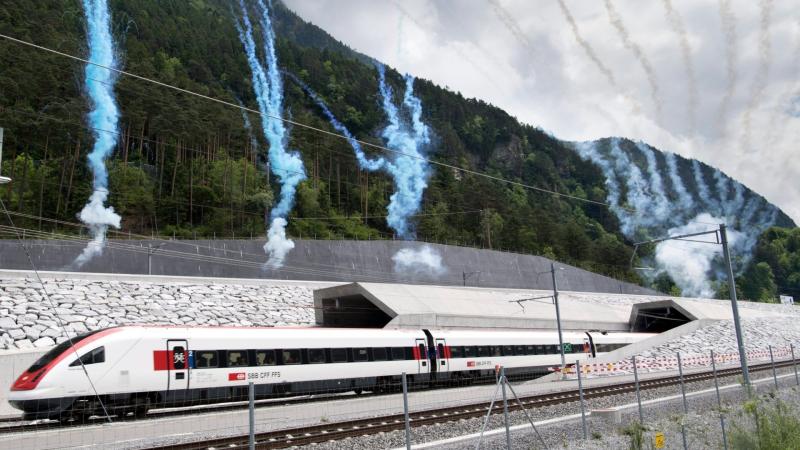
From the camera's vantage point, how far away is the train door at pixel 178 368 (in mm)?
19866

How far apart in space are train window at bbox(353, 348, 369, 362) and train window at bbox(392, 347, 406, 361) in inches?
60.3

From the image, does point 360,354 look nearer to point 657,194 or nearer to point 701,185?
point 657,194

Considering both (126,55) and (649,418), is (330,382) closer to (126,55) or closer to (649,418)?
(649,418)

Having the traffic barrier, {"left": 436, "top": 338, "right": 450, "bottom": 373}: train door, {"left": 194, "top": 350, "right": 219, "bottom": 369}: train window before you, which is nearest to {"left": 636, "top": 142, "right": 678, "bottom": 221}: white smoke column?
the traffic barrier

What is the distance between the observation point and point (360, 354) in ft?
86.0

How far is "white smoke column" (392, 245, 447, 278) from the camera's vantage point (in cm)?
5116

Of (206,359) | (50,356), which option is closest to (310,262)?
(206,359)

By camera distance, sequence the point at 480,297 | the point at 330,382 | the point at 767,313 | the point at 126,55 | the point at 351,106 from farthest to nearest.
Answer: the point at 351,106, the point at 126,55, the point at 767,313, the point at 480,297, the point at 330,382

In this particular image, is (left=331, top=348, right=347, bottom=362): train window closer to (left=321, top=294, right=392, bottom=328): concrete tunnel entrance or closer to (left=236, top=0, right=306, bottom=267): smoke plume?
(left=321, top=294, right=392, bottom=328): concrete tunnel entrance

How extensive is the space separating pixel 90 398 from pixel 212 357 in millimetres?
3918

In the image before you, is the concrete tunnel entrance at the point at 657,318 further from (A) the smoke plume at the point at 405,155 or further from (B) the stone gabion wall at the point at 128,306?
(B) the stone gabion wall at the point at 128,306

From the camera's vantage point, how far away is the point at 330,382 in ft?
81.6

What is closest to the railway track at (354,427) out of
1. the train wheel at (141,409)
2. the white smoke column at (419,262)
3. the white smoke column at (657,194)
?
the train wheel at (141,409)

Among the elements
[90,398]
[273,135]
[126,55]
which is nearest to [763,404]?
[90,398]
